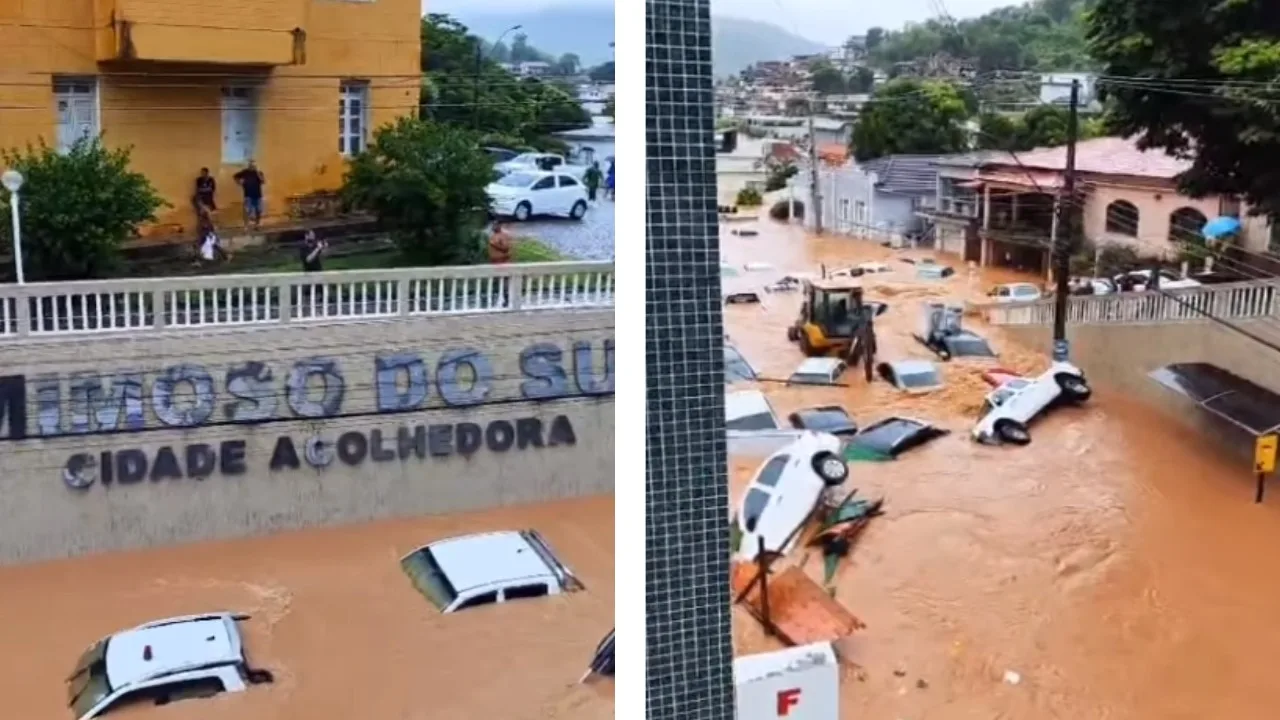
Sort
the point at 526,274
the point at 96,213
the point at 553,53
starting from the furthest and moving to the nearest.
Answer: the point at 526,274 → the point at 553,53 → the point at 96,213

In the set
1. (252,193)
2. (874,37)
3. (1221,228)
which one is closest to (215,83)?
(252,193)

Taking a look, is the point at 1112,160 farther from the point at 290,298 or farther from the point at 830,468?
the point at 290,298

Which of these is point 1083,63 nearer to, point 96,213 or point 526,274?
point 526,274

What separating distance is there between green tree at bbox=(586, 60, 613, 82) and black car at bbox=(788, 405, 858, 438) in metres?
0.78

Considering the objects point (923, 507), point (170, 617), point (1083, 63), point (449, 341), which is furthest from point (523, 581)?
point (1083, 63)

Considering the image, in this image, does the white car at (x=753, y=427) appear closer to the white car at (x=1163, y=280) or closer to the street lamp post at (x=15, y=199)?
the white car at (x=1163, y=280)

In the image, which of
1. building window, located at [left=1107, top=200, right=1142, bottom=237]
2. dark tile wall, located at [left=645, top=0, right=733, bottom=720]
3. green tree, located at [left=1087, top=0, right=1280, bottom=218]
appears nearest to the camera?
dark tile wall, located at [left=645, top=0, right=733, bottom=720]

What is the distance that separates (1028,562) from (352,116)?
5.42 feet

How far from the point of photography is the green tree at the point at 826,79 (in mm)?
2607

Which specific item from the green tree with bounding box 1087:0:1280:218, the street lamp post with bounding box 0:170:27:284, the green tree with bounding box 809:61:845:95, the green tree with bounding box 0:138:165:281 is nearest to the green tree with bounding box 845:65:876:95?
the green tree with bounding box 809:61:845:95

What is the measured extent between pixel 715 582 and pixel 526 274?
28.6 inches

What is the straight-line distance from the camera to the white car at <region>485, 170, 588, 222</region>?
255 cm

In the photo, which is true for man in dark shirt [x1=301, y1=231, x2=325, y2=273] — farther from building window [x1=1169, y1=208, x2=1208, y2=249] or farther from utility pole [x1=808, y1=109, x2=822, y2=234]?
building window [x1=1169, y1=208, x2=1208, y2=249]

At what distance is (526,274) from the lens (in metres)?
2.63
